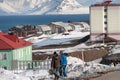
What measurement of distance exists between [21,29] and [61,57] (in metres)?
89.3

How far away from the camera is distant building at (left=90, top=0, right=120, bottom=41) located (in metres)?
68.0

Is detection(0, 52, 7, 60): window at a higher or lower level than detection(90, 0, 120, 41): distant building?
lower

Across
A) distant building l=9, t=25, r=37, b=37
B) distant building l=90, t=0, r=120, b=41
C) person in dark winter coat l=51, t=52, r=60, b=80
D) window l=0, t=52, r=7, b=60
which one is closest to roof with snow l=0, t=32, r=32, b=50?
window l=0, t=52, r=7, b=60

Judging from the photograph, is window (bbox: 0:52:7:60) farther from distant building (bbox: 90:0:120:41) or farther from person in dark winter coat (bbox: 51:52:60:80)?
distant building (bbox: 90:0:120:41)

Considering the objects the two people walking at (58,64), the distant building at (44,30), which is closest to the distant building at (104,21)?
the distant building at (44,30)

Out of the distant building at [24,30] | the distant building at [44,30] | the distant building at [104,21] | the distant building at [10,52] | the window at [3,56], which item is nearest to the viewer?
the distant building at [10,52]

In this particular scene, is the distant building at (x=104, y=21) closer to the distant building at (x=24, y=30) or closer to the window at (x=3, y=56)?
the distant building at (x=24, y=30)

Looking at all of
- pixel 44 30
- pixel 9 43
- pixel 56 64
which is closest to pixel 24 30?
pixel 44 30

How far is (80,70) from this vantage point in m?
20.2

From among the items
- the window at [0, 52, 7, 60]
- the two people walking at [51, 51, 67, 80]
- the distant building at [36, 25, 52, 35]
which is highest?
Result: the distant building at [36, 25, 52, 35]

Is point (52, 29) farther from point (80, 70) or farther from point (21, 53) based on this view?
point (80, 70)

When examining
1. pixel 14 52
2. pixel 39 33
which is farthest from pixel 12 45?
pixel 39 33

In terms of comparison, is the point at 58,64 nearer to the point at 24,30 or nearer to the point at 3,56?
the point at 3,56

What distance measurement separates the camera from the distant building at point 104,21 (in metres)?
68.0
